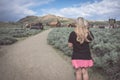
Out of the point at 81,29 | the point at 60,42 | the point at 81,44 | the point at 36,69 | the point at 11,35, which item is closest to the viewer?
the point at 81,29

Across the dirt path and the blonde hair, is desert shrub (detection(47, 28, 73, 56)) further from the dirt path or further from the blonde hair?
the blonde hair

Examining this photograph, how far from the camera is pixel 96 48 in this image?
12.8 meters

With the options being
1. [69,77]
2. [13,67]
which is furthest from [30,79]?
[13,67]

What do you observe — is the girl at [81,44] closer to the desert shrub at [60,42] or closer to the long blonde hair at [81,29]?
the long blonde hair at [81,29]

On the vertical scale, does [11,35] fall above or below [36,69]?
below

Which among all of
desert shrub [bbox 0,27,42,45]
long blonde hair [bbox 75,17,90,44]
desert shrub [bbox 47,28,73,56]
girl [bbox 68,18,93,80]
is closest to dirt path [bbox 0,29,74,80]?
desert shrub [bbox 47,28,73,56]

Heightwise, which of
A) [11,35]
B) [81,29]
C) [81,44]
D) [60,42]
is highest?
[81,29]

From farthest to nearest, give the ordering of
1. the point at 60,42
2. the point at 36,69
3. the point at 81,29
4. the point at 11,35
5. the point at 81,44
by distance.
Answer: the point at 11,35 < the point at 60,42 < the point at 36,69 < the point at 81,44 < the point at 81,29

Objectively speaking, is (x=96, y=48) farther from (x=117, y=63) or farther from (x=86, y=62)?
(x=86, y=62)

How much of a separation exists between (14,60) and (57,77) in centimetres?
415

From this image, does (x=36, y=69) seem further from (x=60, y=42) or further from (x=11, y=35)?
(x=11, y=35)

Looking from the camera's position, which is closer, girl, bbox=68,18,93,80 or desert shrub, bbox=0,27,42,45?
girl, bbox=68,18,93,80

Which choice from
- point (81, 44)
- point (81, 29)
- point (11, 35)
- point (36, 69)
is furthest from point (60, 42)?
point (11, 35)

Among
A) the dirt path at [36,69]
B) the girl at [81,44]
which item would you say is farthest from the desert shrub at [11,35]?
the girl at [81,44]
